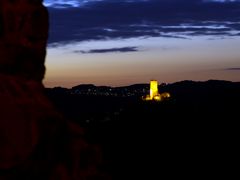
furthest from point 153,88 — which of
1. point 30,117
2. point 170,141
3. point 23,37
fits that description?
point 30,117

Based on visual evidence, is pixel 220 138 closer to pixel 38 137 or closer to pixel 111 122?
pixel 111 122

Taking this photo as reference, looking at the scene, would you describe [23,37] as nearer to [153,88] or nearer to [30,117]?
[30,117]

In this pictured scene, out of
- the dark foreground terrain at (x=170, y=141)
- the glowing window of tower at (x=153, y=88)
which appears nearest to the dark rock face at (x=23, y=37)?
the dark foreground terrain at (x=170, y=141)

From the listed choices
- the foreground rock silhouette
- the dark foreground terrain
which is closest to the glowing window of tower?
the dark foreground terrain

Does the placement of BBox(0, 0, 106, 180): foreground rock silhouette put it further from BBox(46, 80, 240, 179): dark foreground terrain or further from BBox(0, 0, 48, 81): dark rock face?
BBox(46, 80, 240, 179): dark foreground terrain

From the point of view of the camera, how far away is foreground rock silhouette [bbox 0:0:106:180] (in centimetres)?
1287

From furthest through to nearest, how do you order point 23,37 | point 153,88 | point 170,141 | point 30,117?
point 153,88 → point 170,141 → point 23,37 → point 30,117

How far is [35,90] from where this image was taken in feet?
48.5

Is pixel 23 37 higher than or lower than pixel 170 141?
higher

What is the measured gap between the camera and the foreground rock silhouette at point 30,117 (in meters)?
12.9

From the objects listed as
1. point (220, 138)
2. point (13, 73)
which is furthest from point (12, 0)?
point (220, 138)

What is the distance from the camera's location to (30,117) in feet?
43.3

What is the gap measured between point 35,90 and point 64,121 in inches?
46.2

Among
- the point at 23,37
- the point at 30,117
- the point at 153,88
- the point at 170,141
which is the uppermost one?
the point at 23,37
